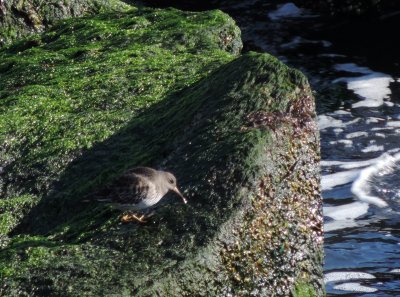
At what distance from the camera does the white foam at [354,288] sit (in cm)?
666

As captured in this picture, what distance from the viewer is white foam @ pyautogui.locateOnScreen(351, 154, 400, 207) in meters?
8.52

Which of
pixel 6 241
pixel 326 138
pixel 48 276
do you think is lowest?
pixel 326 138

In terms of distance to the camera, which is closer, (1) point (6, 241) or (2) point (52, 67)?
(1) point (6, 241)

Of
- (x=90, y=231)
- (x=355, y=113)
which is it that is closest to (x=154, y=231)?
(x=90, y=231)

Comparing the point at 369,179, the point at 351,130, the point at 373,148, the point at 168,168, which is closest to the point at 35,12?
the point at 351,130

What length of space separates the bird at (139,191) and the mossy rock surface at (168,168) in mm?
93

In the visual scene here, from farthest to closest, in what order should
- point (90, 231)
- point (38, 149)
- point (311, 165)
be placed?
1. point (38, 149)
2. point (311, 165)
3. point (90, 231)

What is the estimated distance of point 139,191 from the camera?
5.07m

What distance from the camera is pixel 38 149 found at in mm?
6797

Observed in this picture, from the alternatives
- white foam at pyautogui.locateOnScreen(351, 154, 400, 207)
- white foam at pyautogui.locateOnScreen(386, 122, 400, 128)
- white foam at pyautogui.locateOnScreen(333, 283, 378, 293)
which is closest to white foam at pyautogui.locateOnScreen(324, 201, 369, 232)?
white foam at pyautogui.locateOnScreen(351, 154, 400, 207)

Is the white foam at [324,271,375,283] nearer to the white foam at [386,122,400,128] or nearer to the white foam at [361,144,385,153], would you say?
the white foam at [361,144,385,153]

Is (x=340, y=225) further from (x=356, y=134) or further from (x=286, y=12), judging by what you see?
(x=286, y=12)

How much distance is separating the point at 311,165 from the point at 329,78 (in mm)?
6625

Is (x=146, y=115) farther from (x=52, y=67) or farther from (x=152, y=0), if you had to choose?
(x=152, y=0)
